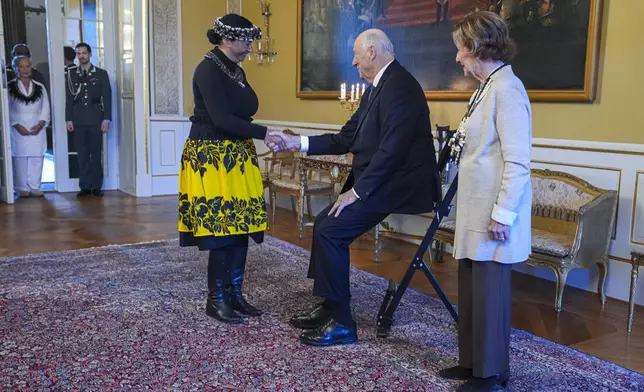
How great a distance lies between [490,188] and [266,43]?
16.8 ft

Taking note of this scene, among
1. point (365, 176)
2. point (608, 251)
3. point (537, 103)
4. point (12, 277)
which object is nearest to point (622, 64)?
point (537, 103)

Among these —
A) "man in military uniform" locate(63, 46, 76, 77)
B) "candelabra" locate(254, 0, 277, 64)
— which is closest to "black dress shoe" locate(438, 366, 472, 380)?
"candelabra" locate(254, 0, 277, 64)

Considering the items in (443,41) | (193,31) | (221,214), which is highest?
(193,31)

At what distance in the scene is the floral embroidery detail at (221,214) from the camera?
2799 millimetres

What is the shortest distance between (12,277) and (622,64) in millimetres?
3915

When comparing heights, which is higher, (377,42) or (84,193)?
(377,42)

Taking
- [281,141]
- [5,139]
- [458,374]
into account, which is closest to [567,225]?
[458,374]

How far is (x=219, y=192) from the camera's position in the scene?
282cm

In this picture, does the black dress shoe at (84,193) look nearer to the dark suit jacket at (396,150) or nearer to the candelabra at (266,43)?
the candelabra at (266,43)

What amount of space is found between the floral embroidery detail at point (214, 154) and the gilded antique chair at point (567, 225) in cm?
166

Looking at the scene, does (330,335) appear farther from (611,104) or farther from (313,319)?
(611,104)

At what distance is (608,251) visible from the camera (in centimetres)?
362

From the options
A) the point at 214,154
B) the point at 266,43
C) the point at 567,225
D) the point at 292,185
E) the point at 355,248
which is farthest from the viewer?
the point at 266,43

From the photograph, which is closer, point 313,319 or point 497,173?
point 497,173
